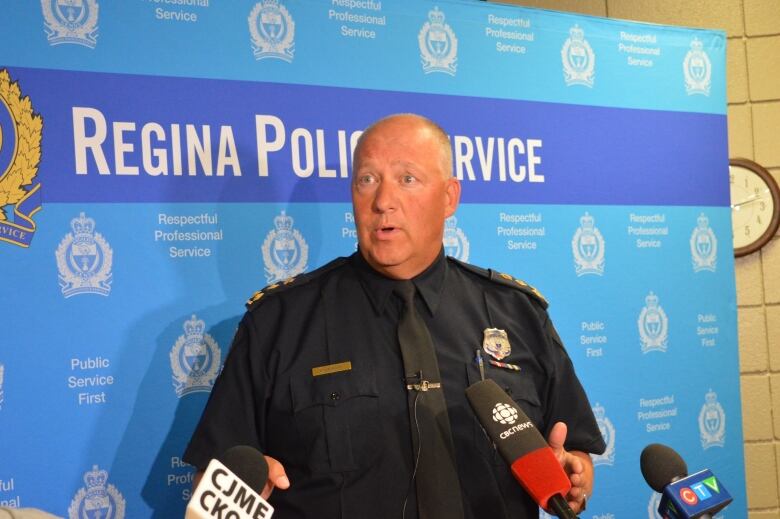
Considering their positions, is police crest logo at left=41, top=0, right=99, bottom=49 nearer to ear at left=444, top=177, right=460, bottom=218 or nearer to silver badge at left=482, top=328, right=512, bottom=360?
ear at left=444, top=177, right=460, bottom=218

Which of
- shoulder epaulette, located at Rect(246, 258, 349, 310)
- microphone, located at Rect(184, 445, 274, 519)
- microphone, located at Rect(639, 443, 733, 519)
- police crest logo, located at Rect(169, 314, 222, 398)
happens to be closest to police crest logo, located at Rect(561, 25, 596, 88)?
shoulder epaulette, located at Rect(246, 258, 349, 310)

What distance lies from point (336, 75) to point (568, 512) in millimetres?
1973

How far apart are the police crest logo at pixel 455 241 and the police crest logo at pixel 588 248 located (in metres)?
0.50

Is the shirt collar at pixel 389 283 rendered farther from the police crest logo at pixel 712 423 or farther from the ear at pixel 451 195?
the police crest logo at pixel 712 423

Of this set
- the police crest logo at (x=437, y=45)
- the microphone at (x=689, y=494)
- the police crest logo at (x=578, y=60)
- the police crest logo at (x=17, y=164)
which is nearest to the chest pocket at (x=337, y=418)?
the microphone at (x=689, y=494)

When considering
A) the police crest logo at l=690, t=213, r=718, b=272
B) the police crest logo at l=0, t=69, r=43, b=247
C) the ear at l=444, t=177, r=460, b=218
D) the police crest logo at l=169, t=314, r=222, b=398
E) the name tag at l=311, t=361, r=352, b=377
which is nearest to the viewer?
the name tag at l=311, t=361, r=352, b=377

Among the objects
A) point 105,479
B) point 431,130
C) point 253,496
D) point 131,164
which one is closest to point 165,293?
point 131,164

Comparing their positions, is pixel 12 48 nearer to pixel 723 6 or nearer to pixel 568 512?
pixel 568 512

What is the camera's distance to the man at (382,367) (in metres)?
1.93

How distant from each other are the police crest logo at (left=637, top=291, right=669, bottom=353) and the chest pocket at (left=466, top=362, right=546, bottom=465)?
1404 millimetres

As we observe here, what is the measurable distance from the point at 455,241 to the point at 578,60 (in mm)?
994

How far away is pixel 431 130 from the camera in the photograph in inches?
84.2

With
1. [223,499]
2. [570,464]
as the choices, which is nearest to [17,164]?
[223,499]

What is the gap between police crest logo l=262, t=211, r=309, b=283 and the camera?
8.88 feet
